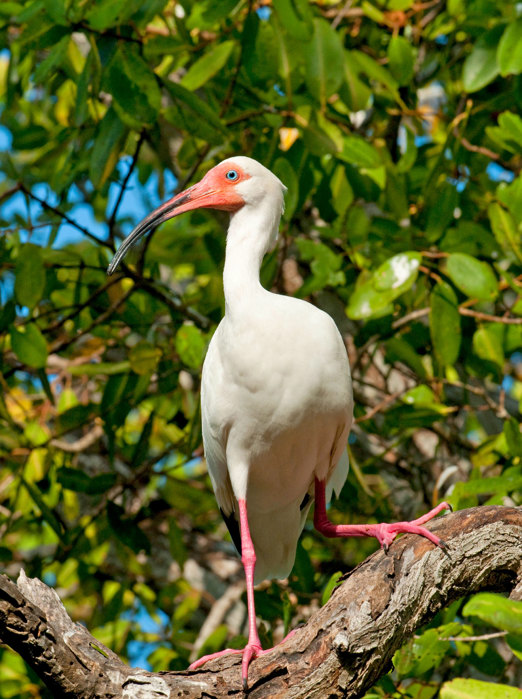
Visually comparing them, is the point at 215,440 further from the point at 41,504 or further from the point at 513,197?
the point at 513,197

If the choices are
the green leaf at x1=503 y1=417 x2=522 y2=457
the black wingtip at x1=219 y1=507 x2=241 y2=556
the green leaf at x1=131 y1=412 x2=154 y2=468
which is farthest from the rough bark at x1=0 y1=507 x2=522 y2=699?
the green leaf at x1=131 y1=412 x2=154 y2=468

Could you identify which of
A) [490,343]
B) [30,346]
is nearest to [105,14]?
[30,346]

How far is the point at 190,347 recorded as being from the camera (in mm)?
5109

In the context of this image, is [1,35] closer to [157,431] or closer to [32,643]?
[157,431]

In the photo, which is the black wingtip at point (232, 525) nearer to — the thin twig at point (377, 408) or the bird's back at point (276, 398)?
the bird's back at point (276, 398)

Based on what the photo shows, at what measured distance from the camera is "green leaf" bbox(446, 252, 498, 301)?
478 centimetres

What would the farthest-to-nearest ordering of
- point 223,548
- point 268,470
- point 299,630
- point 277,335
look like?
point 223,548 < point 268,470 < point 277,335 < point 299,630

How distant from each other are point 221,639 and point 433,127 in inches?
174

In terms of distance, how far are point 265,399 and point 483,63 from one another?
2.26 meters

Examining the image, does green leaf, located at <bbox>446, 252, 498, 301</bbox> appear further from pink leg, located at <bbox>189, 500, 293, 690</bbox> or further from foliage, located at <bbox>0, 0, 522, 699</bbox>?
pink leg, located at <bbox>189, 500, 293, 690</bbox>

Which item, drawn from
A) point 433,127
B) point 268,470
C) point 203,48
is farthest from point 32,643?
point 433,127

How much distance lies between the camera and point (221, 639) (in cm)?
544

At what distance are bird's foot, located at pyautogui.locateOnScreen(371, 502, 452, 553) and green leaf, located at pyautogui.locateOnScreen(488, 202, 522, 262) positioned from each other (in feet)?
4.87

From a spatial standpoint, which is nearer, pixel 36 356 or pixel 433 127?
pixel 36 356
